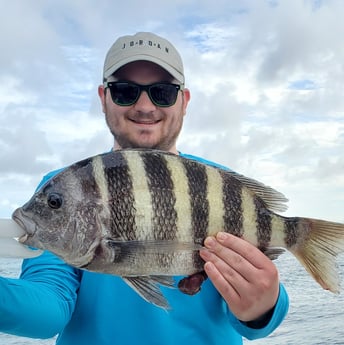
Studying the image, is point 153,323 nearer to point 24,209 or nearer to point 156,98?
point 24,209

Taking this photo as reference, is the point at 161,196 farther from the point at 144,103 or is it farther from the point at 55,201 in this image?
the point at 144,103

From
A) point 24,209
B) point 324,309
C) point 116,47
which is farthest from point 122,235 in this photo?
point 324,309

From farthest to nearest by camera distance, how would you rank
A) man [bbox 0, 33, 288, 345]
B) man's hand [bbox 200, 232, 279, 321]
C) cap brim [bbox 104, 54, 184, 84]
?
cap brim [bbox 104, 54, 184, 84] < man [bbox 0, 33, 288, 345] < man's hand [bbox 200, 232, 279, 321]

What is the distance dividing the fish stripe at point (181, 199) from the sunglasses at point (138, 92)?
95cm

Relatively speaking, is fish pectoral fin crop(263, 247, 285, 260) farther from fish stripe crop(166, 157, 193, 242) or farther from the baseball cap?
the baseball cap

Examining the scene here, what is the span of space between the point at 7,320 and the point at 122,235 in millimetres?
663

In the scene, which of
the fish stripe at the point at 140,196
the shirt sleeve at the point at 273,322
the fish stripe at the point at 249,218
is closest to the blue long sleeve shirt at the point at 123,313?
the shirt sleeve at the point at 273,322

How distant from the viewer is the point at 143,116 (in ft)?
9.73

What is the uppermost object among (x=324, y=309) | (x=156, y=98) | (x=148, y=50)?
(x=148, y=50)

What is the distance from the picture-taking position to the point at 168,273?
1.99m

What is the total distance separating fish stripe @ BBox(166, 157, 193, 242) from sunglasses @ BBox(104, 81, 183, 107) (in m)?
0.95

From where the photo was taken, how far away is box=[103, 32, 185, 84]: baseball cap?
9.51 ft

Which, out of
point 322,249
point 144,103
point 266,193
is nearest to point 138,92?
point 144,103

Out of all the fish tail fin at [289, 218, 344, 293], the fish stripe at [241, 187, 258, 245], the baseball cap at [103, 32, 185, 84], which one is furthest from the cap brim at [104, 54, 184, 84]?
the fish tail fin at [289, 218, 344, 293]
